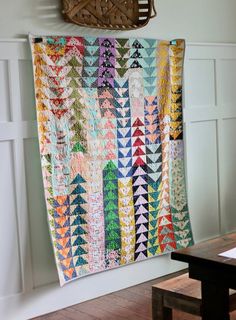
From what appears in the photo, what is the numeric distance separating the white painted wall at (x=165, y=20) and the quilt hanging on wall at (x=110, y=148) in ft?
0.28

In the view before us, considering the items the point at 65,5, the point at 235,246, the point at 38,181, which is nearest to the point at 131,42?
the point at 65,5

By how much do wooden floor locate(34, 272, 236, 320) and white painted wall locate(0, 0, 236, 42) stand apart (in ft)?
5.23

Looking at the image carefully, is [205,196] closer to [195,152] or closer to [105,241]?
[195,152]

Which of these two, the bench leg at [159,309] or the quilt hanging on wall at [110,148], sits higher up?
the quilt hanging on wall at [110,148]

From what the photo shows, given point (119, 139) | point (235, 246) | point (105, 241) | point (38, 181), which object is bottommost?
point (105, 241)

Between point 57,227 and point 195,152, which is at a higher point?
point 195,152

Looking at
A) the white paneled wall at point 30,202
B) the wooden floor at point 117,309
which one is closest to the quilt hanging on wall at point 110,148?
the white paneled wall at point 30,202

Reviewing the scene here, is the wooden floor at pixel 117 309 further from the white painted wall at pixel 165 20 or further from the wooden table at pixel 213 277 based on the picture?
the white painted wall at pixel 165 20

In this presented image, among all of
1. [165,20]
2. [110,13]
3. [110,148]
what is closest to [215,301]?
[110,148]

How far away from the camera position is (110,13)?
3342 mm

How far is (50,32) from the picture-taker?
10.4 feet

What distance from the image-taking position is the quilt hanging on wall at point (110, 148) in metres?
3.17

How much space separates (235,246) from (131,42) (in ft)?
5.79

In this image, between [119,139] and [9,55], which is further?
[119,139]
